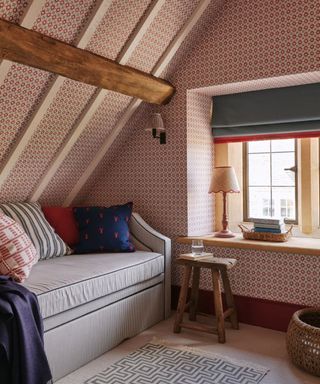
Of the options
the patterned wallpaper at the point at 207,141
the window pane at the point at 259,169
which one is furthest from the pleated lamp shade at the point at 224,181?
the window pane at the point at 259,169

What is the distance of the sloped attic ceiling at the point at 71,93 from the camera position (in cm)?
266

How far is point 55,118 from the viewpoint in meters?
3.17

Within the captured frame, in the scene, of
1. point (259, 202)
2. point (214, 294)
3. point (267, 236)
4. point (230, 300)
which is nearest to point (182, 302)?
point (214, 294)

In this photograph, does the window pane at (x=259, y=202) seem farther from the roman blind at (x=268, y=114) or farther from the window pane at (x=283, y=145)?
the roman blind at (x=268, y=114)

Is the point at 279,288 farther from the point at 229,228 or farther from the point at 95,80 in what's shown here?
the point at 95,80

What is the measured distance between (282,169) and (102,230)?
1639 mm

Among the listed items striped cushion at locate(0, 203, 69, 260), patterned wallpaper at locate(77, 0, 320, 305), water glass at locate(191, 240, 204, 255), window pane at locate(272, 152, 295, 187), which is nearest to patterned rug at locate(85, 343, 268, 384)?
water glass at locate(191, 240, 204, 255)

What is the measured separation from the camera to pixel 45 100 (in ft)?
9.57

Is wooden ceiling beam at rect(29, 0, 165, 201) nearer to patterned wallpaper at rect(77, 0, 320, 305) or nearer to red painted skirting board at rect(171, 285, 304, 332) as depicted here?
patterned wallpaper at rect(77, 0, 320, 305)

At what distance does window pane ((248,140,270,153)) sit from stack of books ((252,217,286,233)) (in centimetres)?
73

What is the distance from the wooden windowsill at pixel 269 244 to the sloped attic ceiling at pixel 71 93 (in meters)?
1.16

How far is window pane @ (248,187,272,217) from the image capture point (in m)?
3.87

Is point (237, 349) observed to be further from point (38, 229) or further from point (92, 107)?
point (92, 107)

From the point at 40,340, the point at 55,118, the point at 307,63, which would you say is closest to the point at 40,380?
the point at 40,340
